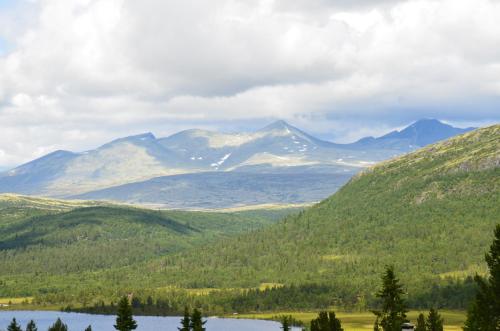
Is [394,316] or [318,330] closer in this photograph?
[394,316]

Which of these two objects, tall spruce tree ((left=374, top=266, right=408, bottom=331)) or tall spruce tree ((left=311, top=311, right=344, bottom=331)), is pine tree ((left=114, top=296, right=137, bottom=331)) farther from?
tall spruce tree ((left=374, top=266, right=408, bottom=331))

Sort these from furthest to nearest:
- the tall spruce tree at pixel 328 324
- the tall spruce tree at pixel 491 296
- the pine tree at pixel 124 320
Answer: the tall spruce tree at pixel 328 324 → the pine tree at pixel 124 320 → the tall spruce tree at pixel 491 296

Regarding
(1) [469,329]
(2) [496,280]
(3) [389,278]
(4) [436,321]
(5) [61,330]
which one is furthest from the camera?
(5) [61,330]

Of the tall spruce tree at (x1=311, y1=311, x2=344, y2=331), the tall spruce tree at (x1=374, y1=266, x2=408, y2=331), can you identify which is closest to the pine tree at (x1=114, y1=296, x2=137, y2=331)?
the tall spruce tree at (x1=311, y1=311, x2=344, y2=331)

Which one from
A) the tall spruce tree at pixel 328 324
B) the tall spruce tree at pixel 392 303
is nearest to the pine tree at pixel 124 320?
the tall spruce tree at pixel 328 324

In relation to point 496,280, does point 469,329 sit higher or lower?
lower

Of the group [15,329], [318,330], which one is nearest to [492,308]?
[318,330]

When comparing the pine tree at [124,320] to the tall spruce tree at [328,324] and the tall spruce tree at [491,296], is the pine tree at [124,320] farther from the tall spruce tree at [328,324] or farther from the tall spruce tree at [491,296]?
the tall spruce tree at [491,296]

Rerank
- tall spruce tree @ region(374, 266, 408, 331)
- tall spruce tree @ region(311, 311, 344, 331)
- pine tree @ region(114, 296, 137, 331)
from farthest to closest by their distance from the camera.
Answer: tall spruce tree @ region(311, 311, 344, 331) < pine tree @ region(114, 296, 137, 331) < tall spruce tree @ region(374, 266, 408, 331)

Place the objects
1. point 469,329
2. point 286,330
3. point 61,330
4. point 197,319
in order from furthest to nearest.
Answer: point 61,330 < point 286,330 < point 197,319 < point 469,329

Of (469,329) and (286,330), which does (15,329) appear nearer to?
(286,330)

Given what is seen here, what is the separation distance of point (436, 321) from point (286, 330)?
3117 centimetres

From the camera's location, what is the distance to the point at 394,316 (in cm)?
9831

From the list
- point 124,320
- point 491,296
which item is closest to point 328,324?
point 124,320
